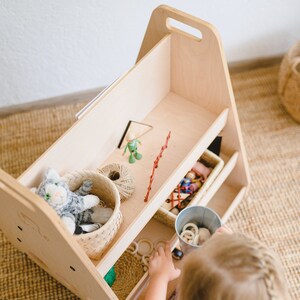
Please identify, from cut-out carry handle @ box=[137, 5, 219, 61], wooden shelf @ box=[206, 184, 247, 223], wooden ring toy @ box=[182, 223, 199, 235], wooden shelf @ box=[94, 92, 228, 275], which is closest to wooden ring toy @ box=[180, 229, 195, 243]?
wooden ring toy @ box=[182, 223, 199, 235]

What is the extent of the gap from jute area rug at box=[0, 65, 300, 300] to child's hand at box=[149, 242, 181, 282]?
1.10ft

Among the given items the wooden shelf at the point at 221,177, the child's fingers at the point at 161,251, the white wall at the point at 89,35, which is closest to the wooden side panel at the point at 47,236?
the child's fingers at the point at 161,251

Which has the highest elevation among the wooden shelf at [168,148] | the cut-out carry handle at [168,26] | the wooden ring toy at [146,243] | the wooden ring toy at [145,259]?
the cut-out carry handle at [168,26]

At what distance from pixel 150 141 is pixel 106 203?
0.25 meters

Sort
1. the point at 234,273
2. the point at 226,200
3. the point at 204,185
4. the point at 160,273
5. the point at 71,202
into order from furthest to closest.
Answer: the point at 226,200 → the point at 204,185 → the point at 160,273 → the point at 71,202 → the point at 234,273

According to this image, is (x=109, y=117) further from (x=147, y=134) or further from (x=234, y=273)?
(x=234, y=273)

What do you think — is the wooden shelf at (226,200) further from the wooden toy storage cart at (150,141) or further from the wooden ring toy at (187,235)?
the wooden ring toy at (187,235)

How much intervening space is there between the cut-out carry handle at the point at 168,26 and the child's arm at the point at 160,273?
1.84ft

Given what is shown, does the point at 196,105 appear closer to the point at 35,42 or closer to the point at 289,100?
the point at 289,100

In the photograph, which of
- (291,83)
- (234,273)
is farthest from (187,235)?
(291,83)

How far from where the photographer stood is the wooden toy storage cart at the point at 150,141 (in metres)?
1.01

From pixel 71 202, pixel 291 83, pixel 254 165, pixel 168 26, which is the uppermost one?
pixel 168 26

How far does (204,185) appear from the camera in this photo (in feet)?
4.23

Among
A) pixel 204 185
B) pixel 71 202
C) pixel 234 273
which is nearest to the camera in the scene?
pixel 234 273
